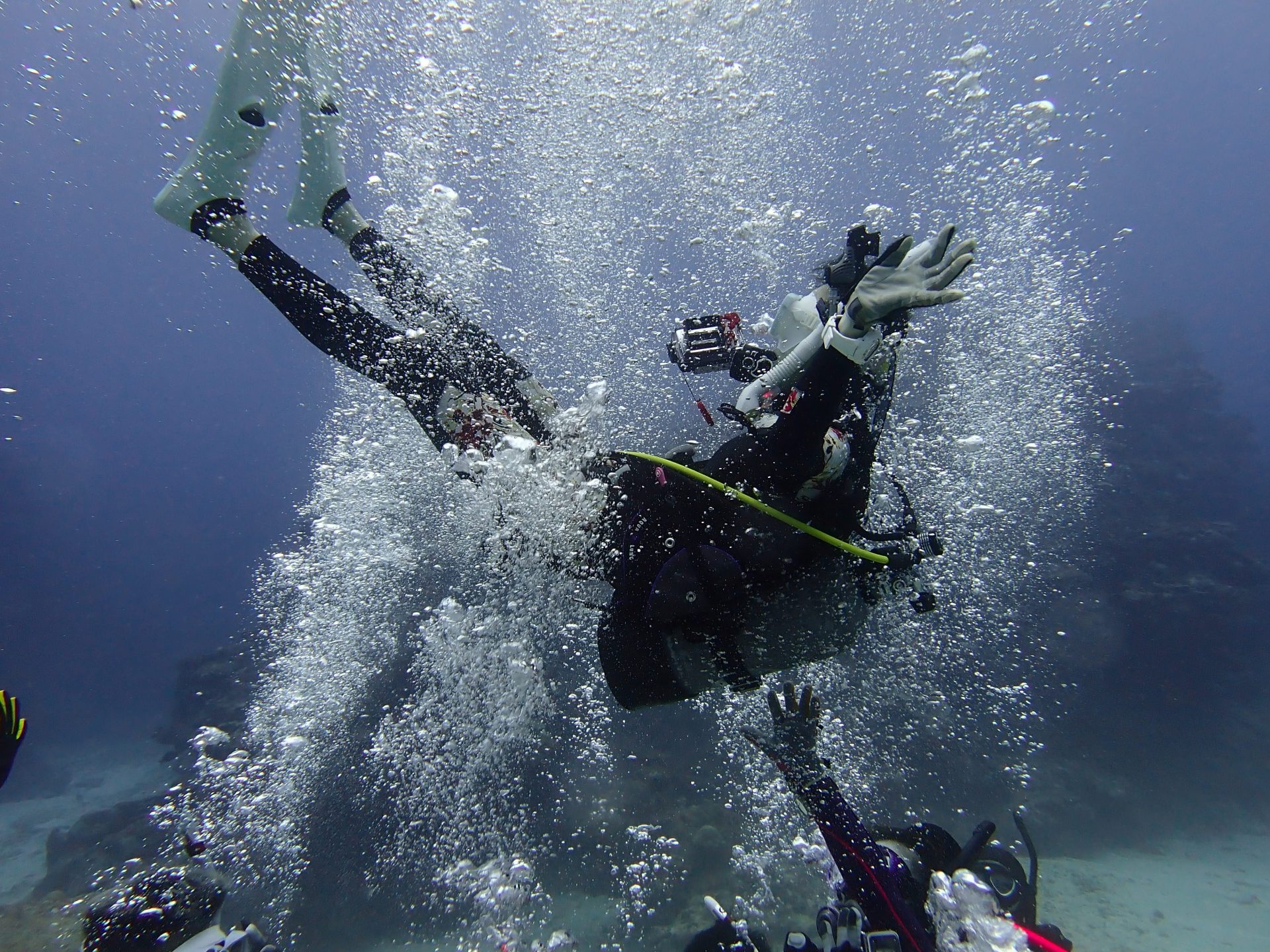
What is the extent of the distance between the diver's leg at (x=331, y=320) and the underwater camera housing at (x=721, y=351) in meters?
1.97

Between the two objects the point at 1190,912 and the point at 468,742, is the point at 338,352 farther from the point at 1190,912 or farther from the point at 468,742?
the point at 1190,912

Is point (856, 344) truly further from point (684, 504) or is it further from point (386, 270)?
point (386, 270)

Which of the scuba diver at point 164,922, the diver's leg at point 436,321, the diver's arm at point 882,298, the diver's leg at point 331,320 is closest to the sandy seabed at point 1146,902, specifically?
the scuba diver at point 164,922

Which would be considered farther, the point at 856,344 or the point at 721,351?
the point at 721,351

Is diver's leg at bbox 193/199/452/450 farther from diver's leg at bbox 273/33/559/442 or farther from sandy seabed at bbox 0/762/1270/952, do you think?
sandy seabed at bbox 0/762/1270/952

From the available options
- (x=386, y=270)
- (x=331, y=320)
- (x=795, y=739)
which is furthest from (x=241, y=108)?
(x=795, y=739)

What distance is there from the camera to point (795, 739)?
3.49m

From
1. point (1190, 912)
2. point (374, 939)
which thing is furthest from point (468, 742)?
point (1190, 912)

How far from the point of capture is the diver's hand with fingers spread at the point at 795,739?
3350mm

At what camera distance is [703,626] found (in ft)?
8.32

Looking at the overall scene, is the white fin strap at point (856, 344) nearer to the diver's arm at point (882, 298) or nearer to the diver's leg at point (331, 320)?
the diver's arm at point (882, 298)

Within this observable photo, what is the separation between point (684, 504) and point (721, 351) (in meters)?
0.76

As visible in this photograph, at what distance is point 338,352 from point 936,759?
11741 millimetres

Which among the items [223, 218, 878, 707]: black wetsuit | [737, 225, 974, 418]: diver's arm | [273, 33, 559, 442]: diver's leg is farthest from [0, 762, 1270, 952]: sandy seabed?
[737, 225, 974, 418]: diver's arm
